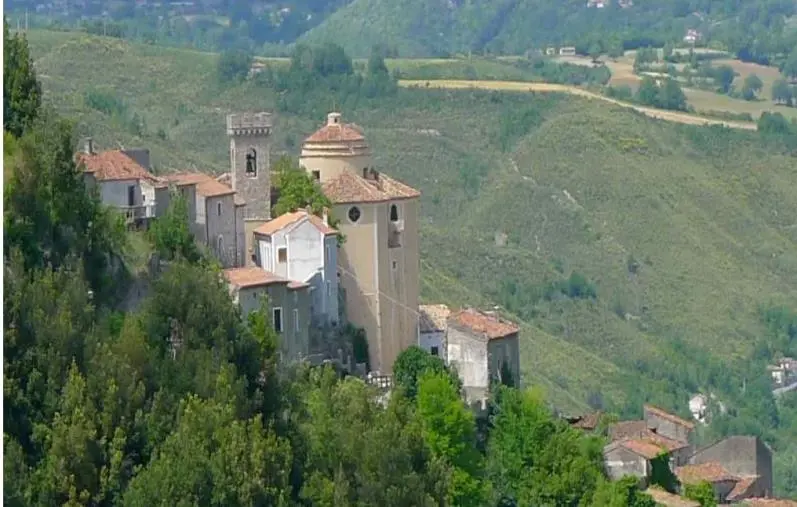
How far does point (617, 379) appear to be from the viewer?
331ft

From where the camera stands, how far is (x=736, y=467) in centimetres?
6600

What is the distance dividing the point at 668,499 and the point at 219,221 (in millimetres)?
11579

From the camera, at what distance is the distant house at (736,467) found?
61.0 meters

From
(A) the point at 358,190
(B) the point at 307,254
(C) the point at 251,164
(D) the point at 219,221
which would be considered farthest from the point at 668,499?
(D) the point at 219,221

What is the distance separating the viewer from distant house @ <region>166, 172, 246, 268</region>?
168 ft

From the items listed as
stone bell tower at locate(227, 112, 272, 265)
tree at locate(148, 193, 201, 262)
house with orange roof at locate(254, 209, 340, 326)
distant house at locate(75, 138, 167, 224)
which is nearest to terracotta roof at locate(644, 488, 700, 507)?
house with orange roof at locate(254, 209, 340, 326)

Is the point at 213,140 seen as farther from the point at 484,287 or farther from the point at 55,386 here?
the point at 55,386

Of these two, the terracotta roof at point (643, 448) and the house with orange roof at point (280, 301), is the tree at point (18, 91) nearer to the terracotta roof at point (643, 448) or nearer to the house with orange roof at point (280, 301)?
the house with orange roof at point (280, 301)

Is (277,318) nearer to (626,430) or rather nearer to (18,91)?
(18,91)

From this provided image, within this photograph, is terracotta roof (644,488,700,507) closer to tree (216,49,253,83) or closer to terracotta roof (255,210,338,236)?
terracotta roof (255,210,338,236)

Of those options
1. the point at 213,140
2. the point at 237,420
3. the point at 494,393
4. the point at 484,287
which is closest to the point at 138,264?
the point at 237,420

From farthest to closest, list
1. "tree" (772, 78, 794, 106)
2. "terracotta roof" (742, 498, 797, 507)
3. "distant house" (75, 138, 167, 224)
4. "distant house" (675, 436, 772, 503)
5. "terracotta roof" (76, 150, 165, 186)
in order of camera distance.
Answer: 1. "tree" (772, 78, 794, 106)
2. "distant house" (675, 436, 772, 503)
3. "terracotta roof" (742, 498, 797, 507)
4. "terracotta roof" (76, 150, 165, 186)
5. "distant house" (75, 138, 167, 224)

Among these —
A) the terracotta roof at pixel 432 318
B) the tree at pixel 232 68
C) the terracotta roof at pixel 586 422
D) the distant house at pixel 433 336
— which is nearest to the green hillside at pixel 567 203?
the tree at pixel 232 68

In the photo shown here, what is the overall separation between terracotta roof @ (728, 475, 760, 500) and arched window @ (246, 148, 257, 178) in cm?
1476
